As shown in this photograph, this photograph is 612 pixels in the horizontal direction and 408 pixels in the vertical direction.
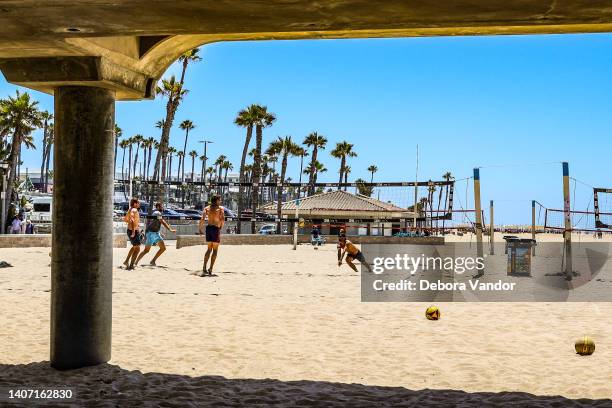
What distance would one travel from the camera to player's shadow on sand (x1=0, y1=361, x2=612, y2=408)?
4742mm

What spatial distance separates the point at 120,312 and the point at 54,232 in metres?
3.02

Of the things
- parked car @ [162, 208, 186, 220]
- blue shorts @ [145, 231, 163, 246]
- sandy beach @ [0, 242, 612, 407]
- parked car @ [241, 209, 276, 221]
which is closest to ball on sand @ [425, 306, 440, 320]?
sandy beach @ [0, 242, 612, 407]

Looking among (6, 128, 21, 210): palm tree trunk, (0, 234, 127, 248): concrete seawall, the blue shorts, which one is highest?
(6, 128, 21, 210): palm tree trunk

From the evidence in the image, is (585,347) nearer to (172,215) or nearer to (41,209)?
(172,215)

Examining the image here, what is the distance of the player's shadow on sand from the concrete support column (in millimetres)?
307

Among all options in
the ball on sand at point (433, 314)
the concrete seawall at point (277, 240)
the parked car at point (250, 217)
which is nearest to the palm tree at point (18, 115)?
the parked car at point (250, 217)

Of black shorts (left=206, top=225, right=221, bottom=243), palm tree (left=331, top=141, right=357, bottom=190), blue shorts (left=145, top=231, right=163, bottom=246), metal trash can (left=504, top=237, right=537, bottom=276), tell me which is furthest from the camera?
palm tree (left=331, top=141, right=357, bottom=190)

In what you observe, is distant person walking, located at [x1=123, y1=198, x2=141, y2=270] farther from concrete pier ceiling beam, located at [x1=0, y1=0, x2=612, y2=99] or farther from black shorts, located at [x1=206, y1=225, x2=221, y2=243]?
concrete pier ceiling beam, located at [x1=0, y1=0, x2=612, y2=99]

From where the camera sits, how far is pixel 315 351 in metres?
6.45

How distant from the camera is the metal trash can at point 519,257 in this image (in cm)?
1423

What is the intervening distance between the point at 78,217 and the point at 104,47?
1384 mm

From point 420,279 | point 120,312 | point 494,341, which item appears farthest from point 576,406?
point 420,279

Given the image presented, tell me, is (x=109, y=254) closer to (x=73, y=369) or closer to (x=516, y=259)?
(x=73, y=369)

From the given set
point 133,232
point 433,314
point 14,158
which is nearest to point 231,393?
point 433,314
